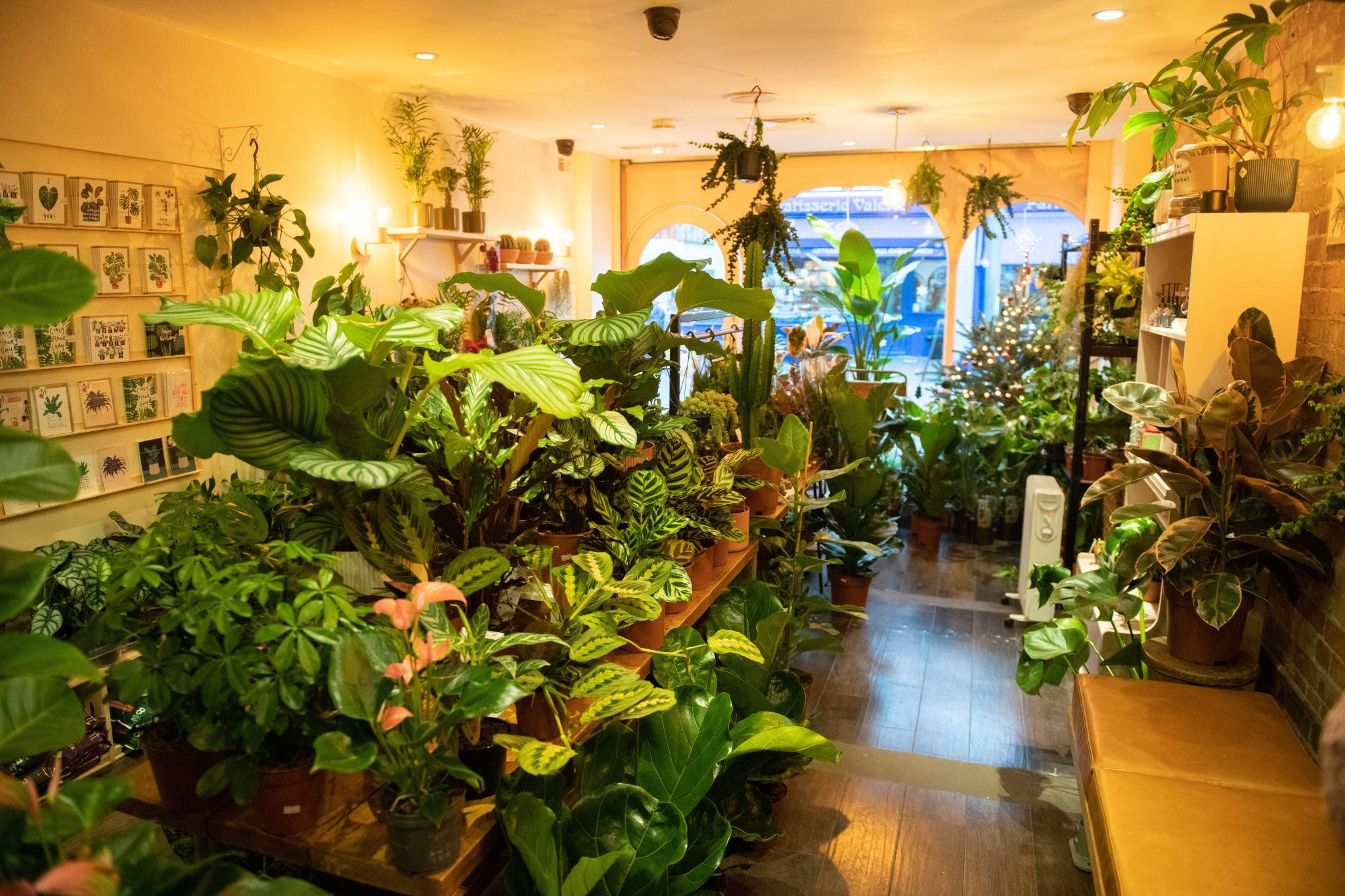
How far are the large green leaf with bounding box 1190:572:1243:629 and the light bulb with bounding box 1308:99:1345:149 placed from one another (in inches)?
45.4

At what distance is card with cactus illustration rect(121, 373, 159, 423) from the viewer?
11.9 ft

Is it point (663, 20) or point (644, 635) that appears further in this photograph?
point (663, 20)

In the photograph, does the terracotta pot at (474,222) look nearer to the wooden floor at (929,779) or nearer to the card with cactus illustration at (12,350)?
the card with cactus illustration at (12,350)

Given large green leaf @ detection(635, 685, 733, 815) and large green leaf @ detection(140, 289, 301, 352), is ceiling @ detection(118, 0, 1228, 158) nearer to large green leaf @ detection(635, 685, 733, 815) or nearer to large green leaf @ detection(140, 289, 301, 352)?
large green leaf @ detection(140, 289, 301, 352)

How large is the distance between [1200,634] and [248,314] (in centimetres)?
265

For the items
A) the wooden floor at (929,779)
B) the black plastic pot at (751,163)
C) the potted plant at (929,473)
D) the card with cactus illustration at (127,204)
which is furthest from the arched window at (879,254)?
the card with cactus illustration at (127,204)

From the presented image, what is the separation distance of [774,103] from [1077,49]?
1.90m

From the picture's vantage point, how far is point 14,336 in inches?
123

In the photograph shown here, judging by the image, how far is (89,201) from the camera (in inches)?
136

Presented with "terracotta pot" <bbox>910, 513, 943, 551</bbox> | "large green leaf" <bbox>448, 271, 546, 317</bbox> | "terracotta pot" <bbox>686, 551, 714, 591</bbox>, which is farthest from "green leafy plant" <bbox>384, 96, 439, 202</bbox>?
"terracotta pot" <bbox>910, 513, 943, 551</bbox>

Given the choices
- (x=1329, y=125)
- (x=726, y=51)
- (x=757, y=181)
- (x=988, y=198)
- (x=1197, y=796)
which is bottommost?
(x=1197, y=796)

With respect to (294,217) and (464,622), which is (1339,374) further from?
(294,217)

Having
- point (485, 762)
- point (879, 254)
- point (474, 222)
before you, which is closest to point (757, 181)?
point (474, 222)

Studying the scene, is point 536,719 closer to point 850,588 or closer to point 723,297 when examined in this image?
point 723,297
